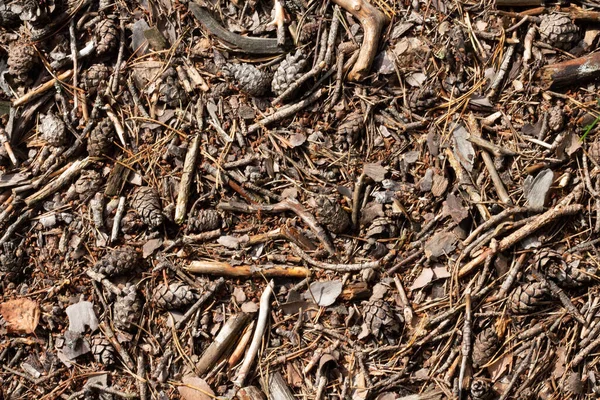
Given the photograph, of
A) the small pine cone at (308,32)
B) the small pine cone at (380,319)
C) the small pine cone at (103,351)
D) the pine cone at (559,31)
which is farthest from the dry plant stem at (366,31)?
the small pine cone at (103,351)

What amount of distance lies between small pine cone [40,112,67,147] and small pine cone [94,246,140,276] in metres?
0.64

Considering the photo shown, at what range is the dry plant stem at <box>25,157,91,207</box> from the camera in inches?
115

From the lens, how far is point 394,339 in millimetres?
2596

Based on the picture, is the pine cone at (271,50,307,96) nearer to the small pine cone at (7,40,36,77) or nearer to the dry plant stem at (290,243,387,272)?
the dry plant stem at (290,243,387,272)

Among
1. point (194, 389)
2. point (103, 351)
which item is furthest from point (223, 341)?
point (103, 351)

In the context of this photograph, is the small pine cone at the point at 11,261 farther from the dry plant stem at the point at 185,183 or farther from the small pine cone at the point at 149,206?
the dry plant stem at the point at 185,183

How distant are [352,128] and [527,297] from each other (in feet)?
3.51

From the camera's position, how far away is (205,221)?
2.76m

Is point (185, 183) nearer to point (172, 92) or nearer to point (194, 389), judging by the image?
point (172, 92)

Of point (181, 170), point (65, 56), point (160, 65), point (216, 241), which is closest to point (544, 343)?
point (216, 241)

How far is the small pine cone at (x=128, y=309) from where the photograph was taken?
107 inches

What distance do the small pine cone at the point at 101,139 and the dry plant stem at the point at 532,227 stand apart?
1818 millimetres

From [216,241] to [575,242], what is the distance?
1.63m

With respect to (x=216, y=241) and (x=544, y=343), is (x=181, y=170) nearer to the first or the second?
(x=216, y=241)
